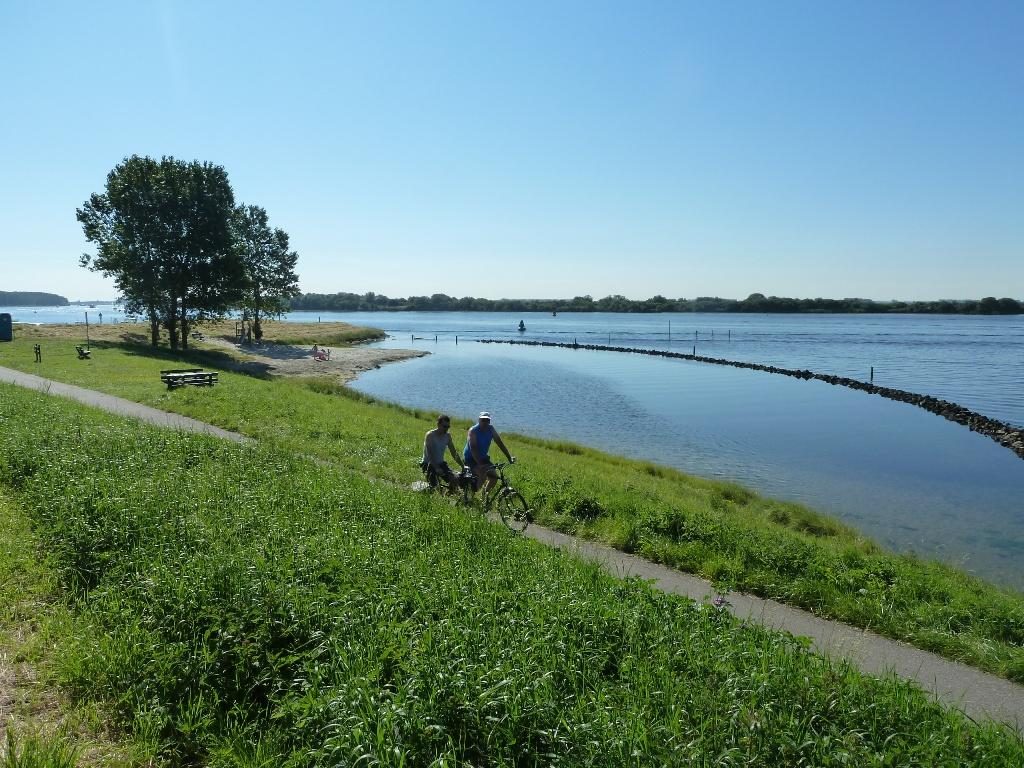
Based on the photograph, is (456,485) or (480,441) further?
(480,441)

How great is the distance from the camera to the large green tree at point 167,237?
163ft

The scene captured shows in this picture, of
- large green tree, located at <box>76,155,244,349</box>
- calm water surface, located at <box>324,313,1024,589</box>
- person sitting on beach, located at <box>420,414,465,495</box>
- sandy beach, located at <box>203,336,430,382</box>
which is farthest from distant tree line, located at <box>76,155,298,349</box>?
person sitting on beach, located at <box>420,414,465,495</box>

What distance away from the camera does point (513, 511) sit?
12.3m

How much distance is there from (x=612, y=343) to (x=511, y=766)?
105m

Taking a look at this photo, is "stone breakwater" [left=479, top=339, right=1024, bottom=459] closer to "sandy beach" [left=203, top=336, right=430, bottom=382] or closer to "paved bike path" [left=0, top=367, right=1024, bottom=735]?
"paved bike path" [left=0, top=367, right=1024, bottom=735]

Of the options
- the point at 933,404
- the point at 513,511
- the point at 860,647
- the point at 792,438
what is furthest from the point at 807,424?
the point at 860,647

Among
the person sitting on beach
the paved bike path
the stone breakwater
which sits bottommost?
the stone breakwater

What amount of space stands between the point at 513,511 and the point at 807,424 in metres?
29.2

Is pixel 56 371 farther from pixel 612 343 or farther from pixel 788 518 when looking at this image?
pixel 612 343

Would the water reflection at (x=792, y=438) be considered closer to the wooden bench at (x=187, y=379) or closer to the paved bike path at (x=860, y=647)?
the paved bike path at (x=860, y=647)

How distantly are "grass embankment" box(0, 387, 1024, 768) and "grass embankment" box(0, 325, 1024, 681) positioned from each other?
305 centimetres

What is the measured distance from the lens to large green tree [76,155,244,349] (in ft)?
163

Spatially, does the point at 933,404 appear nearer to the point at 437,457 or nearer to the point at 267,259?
the point at 437,457

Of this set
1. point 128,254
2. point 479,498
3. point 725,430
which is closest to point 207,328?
point 128,254
